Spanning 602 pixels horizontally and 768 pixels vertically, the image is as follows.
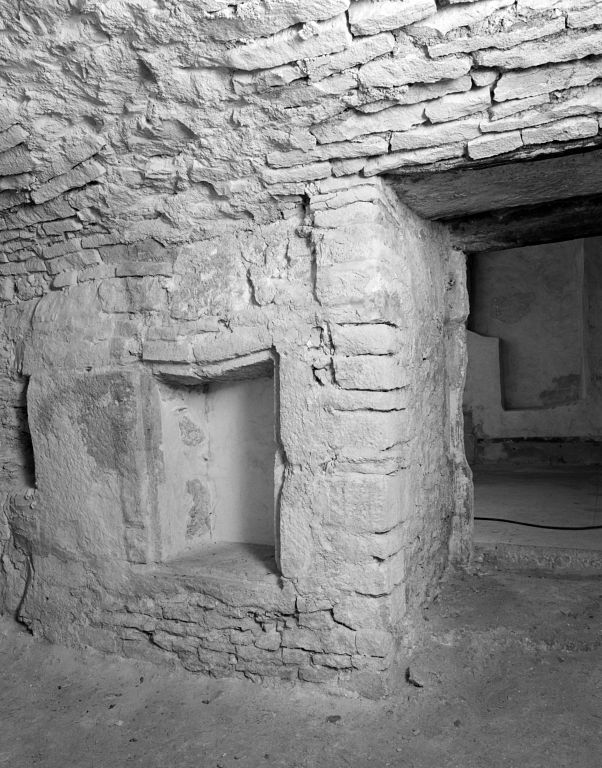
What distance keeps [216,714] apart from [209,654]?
33 centimetres

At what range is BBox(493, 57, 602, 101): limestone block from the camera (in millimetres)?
2219

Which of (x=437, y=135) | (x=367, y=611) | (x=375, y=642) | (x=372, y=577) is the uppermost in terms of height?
(x=437, y=135)

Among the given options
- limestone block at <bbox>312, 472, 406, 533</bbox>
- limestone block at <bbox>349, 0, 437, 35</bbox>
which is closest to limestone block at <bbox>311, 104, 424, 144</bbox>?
limestone block at <bbox>349, 0, 437, 35</bbox>

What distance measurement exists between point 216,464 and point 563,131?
2.36m

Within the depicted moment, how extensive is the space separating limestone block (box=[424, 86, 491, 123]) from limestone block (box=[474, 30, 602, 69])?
118 millimetres

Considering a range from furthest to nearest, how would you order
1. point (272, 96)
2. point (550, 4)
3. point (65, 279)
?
point (65, 279)
point (272, 96)
point (550, 4)

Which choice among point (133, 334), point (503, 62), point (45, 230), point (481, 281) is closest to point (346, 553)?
point (133, 334)

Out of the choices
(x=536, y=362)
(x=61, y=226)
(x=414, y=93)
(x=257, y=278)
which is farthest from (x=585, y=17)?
(x=536, y=362)

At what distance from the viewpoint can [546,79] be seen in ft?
7.47

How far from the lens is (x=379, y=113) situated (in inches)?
99.2

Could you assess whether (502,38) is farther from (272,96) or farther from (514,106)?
(272,96)

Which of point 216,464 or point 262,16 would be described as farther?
point 216,464

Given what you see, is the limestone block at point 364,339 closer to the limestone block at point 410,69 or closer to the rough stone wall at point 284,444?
the rough stone wall at point 284,444

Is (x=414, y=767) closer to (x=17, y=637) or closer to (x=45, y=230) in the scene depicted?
(x=17, y=637)
